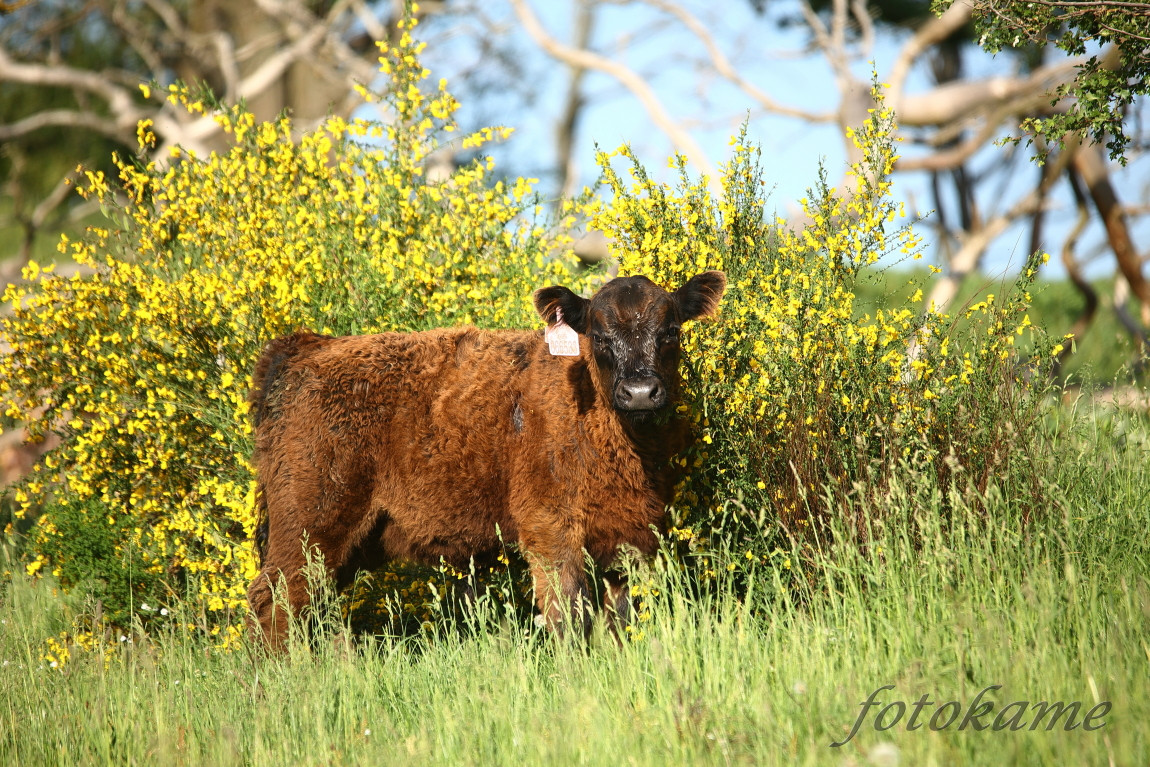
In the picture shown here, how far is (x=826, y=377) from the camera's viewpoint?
496 centimetres

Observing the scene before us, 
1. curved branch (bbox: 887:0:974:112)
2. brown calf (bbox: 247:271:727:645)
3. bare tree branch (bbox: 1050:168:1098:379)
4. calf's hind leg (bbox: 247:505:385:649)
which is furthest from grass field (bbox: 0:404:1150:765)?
curved branch (bbox: 887:0:974:112)

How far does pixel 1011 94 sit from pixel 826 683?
45.4 ft

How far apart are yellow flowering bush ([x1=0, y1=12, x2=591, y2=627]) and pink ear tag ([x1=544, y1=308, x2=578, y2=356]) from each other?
1.20 metres

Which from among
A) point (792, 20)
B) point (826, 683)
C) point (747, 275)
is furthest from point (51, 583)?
point (792, 20)

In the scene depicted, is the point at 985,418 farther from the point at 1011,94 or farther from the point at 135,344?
the point at 1011,94

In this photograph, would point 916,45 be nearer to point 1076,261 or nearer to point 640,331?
point 1076,261

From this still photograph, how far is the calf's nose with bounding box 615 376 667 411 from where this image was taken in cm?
456

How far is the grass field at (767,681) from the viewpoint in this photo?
3.27m

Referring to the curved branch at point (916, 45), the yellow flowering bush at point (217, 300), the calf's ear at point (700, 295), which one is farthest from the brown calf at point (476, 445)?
the curved branch at point (916, 45)

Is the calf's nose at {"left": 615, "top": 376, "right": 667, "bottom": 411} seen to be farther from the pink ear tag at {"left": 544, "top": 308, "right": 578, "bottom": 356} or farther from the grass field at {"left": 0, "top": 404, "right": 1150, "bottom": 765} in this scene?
the grass field at {"left": 0, "top": 404, "right": 1150, "bottom": 765}

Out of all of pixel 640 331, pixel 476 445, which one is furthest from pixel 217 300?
pixel 640 331

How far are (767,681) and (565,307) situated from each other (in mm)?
2232

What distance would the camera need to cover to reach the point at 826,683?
356 centimetres

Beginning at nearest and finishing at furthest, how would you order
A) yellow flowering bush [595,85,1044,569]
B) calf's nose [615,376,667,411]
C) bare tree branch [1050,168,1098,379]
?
calf's nose [615,376,667,411]
yellow flowering bush [595,85,1044,569]
bare tree branch [1050,168,1098,379]
